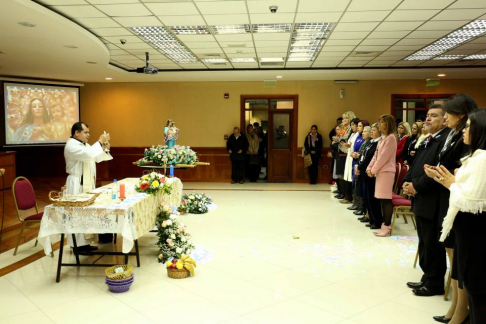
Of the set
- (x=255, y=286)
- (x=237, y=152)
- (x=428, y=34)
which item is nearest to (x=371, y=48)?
(x=428, y=34)

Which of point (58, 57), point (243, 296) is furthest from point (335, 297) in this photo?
point (58, 57)

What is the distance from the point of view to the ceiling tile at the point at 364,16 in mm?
5840

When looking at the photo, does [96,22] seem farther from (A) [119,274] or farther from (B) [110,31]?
(A) [119,274]

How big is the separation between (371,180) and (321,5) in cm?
271

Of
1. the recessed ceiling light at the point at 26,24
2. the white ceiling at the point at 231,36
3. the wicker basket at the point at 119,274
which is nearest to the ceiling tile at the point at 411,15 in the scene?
the white ceiling at the point at 231,36

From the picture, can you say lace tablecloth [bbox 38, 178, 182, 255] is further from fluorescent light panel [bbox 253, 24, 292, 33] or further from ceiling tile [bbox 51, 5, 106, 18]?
fluorescent light panel [bbox 253, 24, 292, 33]

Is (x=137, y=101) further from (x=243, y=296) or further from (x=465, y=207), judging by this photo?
(x=465, y=207)

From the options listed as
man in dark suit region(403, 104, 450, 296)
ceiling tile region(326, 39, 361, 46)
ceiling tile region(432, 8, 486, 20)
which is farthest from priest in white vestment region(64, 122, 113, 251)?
ceiling tile region(432, 8, 486, 20)

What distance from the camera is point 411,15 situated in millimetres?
5938

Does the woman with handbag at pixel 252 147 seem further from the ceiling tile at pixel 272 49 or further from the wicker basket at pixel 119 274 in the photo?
the wicker basket at pixel 119 274

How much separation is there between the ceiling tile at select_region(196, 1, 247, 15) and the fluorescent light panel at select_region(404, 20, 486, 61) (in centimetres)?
370

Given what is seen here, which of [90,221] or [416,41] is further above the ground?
[416,41]

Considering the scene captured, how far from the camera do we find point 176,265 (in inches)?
172

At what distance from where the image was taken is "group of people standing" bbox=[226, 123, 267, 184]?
39.6 ft
